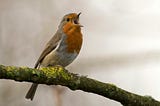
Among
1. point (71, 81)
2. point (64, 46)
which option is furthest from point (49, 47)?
point (71, 81)

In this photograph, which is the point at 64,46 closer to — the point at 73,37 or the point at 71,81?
the point at 73,37

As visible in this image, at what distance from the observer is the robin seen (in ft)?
11.1

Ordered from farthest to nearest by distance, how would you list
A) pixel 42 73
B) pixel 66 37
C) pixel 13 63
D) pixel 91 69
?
pixel 66 37, pixel 13 63, pixel 91 69, pixel 42 73

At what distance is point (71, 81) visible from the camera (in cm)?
212

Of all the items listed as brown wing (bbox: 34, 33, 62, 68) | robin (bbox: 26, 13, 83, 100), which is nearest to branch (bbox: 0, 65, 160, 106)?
robin (bbox: 26, 13, 83, 100)

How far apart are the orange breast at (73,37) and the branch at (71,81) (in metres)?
1.17

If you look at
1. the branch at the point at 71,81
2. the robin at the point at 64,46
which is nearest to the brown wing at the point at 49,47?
the robin at the point at 64,46

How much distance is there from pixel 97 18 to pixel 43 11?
0.47 m

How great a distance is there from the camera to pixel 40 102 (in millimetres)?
3609

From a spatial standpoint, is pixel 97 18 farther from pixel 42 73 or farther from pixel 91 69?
pixel 42 73

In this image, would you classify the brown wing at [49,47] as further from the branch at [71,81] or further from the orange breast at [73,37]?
the branch at [71,81]

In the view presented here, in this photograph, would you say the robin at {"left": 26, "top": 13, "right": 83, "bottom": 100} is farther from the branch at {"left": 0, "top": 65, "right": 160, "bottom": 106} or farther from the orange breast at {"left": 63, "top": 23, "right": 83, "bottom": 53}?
the branch at {"left": 0, "top": 65, "right": 160, "bottom": 106}

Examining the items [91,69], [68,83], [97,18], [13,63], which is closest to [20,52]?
[13,63]

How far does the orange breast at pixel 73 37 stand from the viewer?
3.41m
